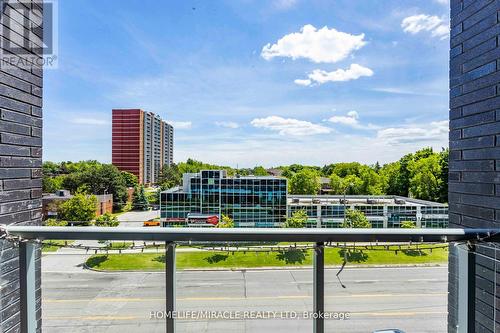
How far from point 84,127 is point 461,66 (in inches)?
1524

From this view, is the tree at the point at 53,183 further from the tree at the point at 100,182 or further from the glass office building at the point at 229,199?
the glass office building at the point at 229,199

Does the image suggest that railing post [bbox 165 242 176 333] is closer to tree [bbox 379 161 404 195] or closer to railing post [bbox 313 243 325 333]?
railing post [bbox 313 243 325 333]

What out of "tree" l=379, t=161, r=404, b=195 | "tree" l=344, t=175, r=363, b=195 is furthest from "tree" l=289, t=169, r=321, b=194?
"tree" l=379, t=161, r=404, b=195

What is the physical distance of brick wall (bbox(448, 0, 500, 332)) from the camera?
121 cm

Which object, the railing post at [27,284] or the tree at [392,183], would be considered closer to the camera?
the railing post at [27,284]

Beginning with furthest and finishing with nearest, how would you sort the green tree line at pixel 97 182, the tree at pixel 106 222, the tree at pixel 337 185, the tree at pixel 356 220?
1. the tree at pixel 337 185
2. the green tree line at pixel 97 182
3. the tree at pixel 356 220
4. the tree at pixel 106 222

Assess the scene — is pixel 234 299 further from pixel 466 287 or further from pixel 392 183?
pixel 392 183

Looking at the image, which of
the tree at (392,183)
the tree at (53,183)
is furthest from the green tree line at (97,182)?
the tree at (392,183)

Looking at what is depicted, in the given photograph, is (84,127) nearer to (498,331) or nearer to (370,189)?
(370,189)

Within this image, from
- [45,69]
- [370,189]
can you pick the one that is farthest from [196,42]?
[370,189]

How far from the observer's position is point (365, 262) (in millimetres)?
1137

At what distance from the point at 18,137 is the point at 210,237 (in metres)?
1.30

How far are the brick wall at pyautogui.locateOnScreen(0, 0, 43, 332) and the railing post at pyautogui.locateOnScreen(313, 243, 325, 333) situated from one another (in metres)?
1.17

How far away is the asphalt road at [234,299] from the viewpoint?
107 centimetres
